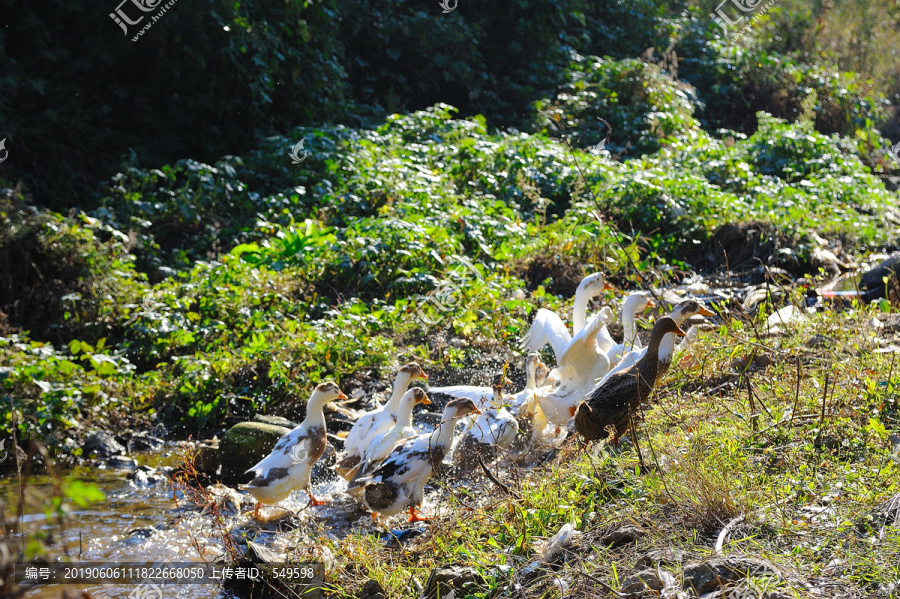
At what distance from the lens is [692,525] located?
3.16 meters

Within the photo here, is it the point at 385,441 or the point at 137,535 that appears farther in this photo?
the point at 385,441

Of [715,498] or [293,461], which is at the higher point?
[715,498]

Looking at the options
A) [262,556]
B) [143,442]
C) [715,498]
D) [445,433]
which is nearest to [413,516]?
[445,433]

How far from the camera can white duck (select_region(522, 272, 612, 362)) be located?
570 centimetres

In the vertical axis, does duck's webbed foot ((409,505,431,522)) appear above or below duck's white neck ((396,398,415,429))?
below

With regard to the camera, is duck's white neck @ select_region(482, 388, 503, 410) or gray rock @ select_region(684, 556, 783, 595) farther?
duck's white neck @ select_region(482, 388, 503, 410)

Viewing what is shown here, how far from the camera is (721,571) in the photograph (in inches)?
108

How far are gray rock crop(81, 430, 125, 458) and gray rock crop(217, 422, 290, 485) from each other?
86cm

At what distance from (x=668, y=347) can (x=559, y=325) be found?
4.85 ft
